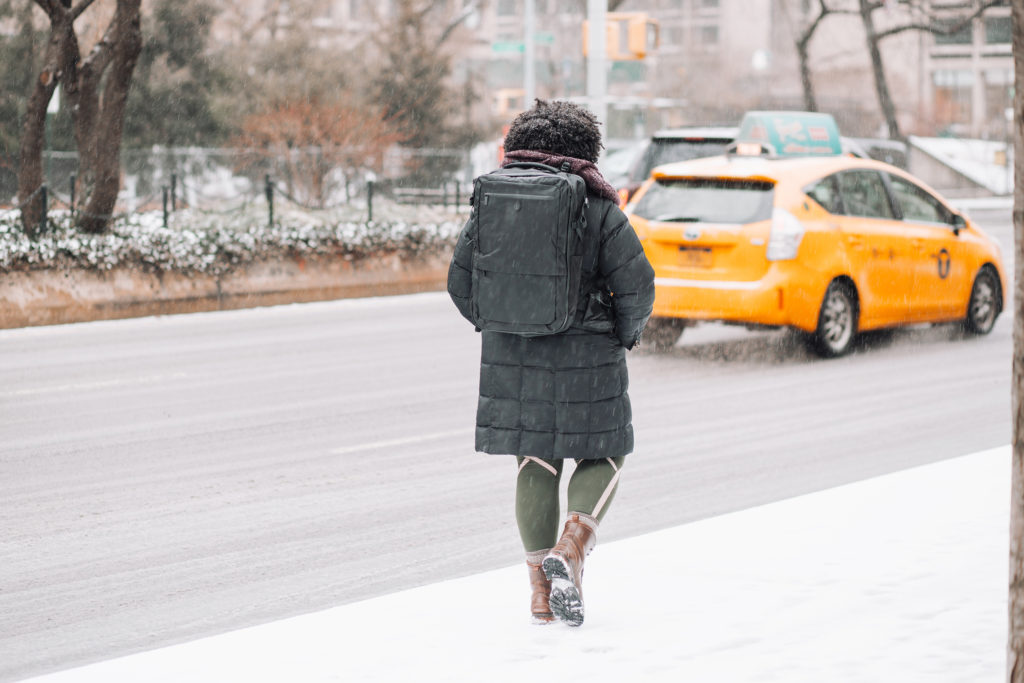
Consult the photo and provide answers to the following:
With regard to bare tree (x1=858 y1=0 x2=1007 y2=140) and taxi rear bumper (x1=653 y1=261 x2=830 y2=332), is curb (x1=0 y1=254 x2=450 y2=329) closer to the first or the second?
taxi rear bumper (x1=653 y1=261 x2=830 y2=332)

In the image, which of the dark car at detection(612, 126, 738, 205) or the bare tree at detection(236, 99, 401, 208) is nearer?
the dark car at detection(612, 126, 738, 205)

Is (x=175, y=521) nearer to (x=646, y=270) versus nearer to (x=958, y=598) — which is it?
(x=646, y=270)

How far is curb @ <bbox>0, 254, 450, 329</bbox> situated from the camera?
16188 millimetres

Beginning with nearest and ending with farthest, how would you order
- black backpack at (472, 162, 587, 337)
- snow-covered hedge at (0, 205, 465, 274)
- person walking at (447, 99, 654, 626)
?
black backpack at (472, 162, 587, 337)
person walking at (447, 99, 654, 626)
snow-covered hedge at (0, 205, 465, 274)

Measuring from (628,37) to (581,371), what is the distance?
60.5 feet

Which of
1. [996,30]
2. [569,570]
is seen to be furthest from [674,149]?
[996,30]

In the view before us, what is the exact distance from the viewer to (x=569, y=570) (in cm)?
493

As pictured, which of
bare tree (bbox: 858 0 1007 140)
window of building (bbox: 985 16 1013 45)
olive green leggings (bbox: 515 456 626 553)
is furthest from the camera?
window of building (bbox: 985 16 1013 45)

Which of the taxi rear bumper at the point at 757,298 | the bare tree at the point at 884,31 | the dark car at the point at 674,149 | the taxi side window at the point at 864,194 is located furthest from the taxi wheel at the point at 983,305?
the bare tree at the point at 884,31

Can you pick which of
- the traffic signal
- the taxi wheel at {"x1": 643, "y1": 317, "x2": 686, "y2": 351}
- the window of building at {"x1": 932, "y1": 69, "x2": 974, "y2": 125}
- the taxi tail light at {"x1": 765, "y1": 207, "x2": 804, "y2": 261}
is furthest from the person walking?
the window of building at {"x1": 932, "y1": 69, "x2": 974, "y2": 125}

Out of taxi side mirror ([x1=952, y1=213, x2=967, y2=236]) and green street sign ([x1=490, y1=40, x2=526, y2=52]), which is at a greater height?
green street sign ([x1=490, y1=40, x2=526, y2=52])

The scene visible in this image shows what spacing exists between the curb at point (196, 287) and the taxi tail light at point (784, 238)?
7.84m

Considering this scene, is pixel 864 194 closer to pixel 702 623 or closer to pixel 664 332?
pixel 664 332

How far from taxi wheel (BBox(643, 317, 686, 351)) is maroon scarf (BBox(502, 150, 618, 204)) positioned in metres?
8.11
